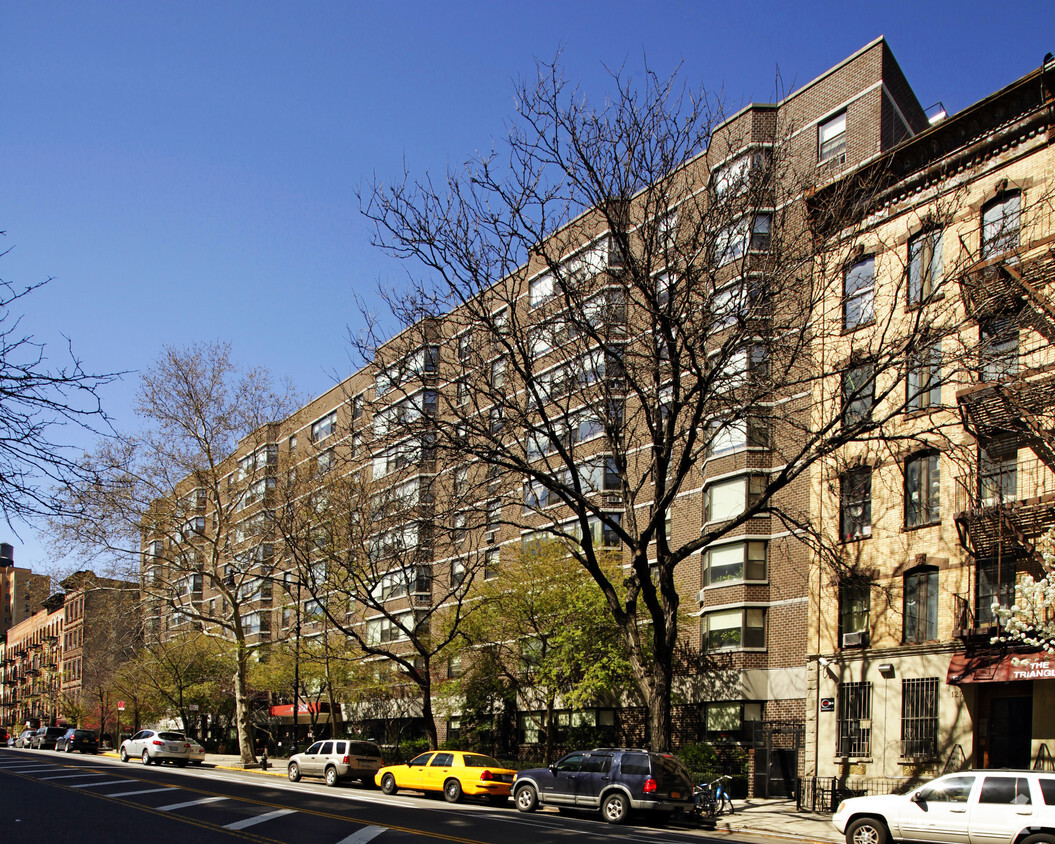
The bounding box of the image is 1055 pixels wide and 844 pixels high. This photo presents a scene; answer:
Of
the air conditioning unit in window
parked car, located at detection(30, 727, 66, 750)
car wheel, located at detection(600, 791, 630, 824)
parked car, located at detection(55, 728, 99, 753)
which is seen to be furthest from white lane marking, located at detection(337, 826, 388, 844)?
parked car, located at detection(30, 727, 66, 750)

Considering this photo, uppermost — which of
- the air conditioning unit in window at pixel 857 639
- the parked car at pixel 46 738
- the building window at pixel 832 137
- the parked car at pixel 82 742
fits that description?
the building window at pixel 832 137

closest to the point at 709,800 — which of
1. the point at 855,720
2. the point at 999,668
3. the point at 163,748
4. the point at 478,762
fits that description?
the point at 855,720

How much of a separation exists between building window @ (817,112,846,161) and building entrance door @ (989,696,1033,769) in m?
20.4

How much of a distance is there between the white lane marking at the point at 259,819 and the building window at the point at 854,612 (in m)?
15.6

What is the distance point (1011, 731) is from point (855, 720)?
4.36 metres

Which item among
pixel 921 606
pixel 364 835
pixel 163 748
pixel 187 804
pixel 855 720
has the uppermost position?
pixel 921 606

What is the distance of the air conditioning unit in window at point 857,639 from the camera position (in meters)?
26.5

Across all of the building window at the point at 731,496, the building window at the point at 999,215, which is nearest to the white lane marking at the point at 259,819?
the building window at the point at 731,496

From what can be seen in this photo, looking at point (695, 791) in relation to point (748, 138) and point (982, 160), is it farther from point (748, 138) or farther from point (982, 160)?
point (748, 138)

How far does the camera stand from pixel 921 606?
25438mm

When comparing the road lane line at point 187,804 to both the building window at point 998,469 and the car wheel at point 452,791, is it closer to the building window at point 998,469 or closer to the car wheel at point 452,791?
the car wheel at point 452,791

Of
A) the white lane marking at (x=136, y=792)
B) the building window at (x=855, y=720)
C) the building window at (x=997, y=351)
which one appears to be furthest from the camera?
the building window at (x=855, y=720)

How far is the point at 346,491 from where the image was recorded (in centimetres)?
A: 4078

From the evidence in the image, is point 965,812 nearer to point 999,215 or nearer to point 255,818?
point 255,818
